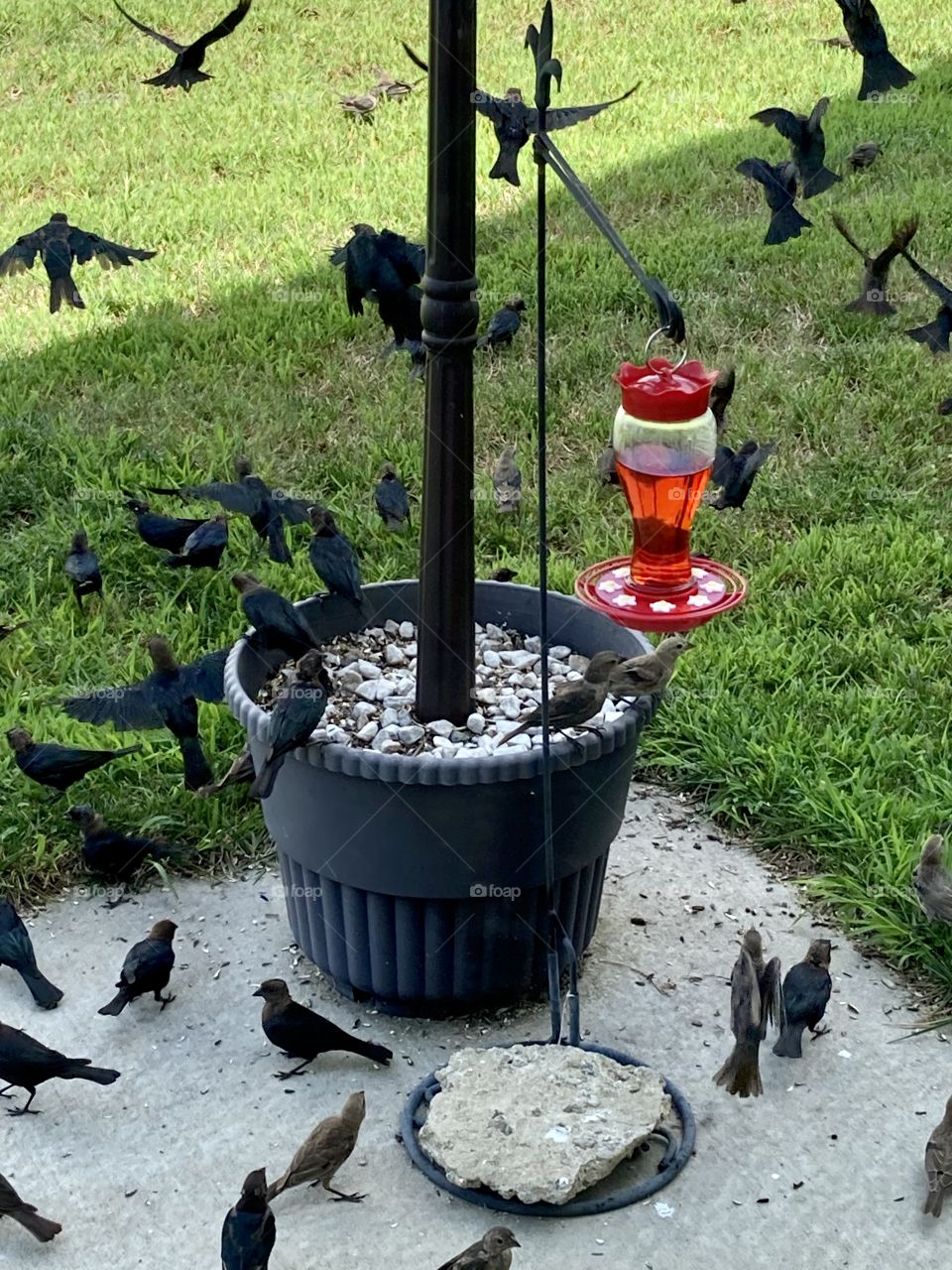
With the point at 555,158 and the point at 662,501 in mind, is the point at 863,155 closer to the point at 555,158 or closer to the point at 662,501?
the point at 662,501

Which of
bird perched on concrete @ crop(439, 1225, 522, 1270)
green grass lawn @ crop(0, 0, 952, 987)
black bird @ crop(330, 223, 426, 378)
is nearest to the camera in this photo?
bird perched on concrete @ crop(439, 1225, 522, 1270)

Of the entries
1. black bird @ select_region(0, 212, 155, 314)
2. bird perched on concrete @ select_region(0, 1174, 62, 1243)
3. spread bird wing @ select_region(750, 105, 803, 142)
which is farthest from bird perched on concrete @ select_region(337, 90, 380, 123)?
bird perched on concrete @ select_region(0, 1174, 62, 1243)

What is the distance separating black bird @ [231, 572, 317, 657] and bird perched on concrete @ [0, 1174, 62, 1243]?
123 centimetres

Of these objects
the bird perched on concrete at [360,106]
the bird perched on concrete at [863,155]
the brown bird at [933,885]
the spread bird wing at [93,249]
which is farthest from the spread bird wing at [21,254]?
the bird perched on concrete at [360,106]

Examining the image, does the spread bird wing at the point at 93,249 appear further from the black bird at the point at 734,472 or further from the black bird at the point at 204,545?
the black bird at the point at 734,472

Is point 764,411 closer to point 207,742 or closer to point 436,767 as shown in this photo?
point 207,742

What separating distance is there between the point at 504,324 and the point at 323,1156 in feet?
13.6

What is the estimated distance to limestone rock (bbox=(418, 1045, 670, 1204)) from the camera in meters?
2.96

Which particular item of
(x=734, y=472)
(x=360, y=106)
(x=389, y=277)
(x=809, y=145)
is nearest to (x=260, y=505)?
(x=389, y=277)

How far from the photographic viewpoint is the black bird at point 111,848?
12.7 feet

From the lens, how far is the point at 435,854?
3.21 m

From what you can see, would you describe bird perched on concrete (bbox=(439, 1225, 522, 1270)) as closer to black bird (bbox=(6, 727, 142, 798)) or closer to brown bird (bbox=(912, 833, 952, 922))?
brown bird (bbox=(912, 833, 952, 922))

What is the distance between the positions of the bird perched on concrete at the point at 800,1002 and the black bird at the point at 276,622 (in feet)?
4.14

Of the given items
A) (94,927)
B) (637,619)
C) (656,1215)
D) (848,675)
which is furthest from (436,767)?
(848,675)
